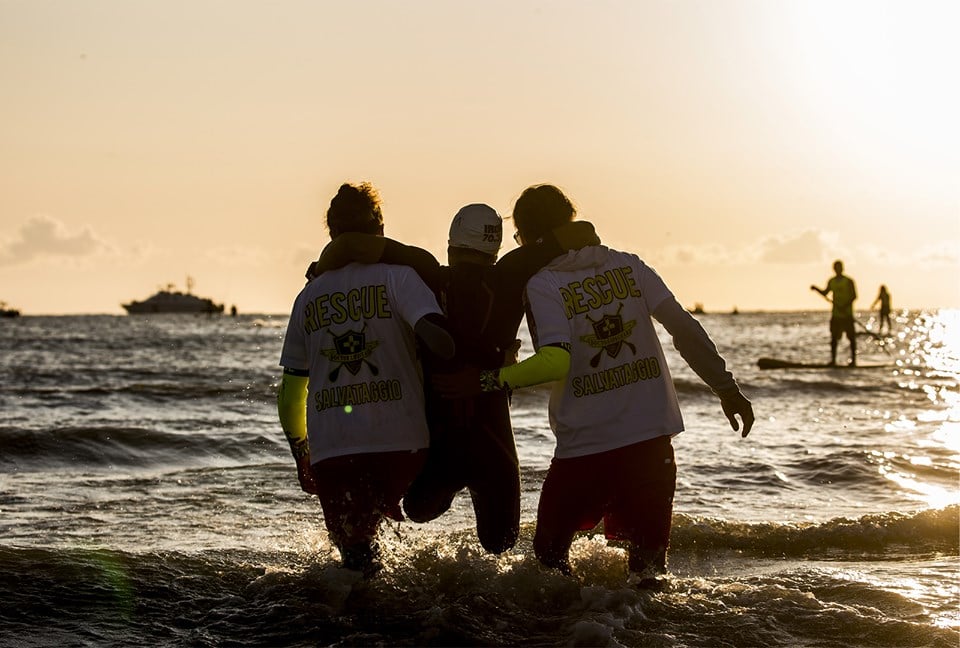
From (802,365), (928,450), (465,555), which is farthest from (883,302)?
(465,555)

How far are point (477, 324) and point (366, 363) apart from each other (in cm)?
57

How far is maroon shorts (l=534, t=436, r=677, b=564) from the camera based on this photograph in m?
4.81

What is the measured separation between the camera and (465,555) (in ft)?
19.0

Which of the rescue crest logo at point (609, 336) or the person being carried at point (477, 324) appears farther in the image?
the person being carried at point (477, 324)

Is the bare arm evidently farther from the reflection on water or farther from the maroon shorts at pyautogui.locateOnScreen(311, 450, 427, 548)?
the reflection on water

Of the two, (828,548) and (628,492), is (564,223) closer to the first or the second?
(628,492)

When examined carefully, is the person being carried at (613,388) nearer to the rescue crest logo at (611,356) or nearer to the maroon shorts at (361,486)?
the rescue crest logo at (611,356)

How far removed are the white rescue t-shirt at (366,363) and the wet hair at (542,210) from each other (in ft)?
2.02

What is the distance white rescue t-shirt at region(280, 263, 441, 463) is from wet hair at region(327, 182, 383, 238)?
22 centimetres

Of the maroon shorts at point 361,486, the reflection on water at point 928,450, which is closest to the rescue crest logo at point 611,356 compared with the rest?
the maroon shorts at point 361,486

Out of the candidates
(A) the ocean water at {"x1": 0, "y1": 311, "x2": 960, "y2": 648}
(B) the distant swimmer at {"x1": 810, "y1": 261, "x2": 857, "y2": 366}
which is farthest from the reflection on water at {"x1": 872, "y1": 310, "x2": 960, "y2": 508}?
(B) the distant swimmer at {"x1": 810, "y1": 261, "x2": 857, "y2": 366}

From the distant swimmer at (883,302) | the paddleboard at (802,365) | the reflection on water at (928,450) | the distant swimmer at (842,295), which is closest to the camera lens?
the reflection on water at (928,450)

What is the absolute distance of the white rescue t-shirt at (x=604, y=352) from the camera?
15.7 ft

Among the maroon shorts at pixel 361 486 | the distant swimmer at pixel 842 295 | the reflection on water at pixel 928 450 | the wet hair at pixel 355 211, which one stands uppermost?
the distant swimmer at pixel 842 295
